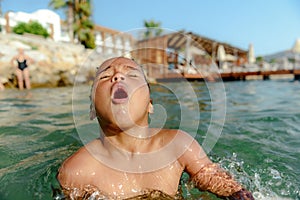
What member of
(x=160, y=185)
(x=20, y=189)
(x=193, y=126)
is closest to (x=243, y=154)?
(x=193, y=126)

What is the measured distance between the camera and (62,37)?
24.5m

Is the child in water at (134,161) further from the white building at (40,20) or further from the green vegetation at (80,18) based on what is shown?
the green vegetation at (80,18)

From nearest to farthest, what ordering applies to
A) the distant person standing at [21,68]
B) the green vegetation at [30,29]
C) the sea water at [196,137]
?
the sea water at [196,137]
the distant person standing at [21,68]
the green vegetation at [30,29]

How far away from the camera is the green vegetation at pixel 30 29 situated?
1944cm

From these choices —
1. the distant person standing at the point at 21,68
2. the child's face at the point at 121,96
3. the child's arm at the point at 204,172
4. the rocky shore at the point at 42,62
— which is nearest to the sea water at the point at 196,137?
the child's arm at the point at 204,172

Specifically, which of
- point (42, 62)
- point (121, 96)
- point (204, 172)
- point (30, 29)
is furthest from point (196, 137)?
point (30, 29)

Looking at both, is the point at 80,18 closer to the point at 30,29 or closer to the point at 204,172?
the point at 30,29

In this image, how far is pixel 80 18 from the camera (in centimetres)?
2544

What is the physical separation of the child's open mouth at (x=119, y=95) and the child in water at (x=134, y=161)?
7 centimetres

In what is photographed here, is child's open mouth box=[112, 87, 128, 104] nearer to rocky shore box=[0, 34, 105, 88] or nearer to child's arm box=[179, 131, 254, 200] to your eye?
child's arm box=[179, 131, 254, 200]

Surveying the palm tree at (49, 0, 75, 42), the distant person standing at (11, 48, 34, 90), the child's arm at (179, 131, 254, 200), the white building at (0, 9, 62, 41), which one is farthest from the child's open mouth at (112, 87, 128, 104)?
the palm tree at (49, 0, 75, 42)

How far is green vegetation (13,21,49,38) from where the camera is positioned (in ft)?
63.8

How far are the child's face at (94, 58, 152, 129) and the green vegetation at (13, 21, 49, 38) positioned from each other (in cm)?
1985

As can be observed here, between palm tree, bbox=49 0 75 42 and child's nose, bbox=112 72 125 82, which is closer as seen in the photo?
child's nose, bbox=112 72 125 82
